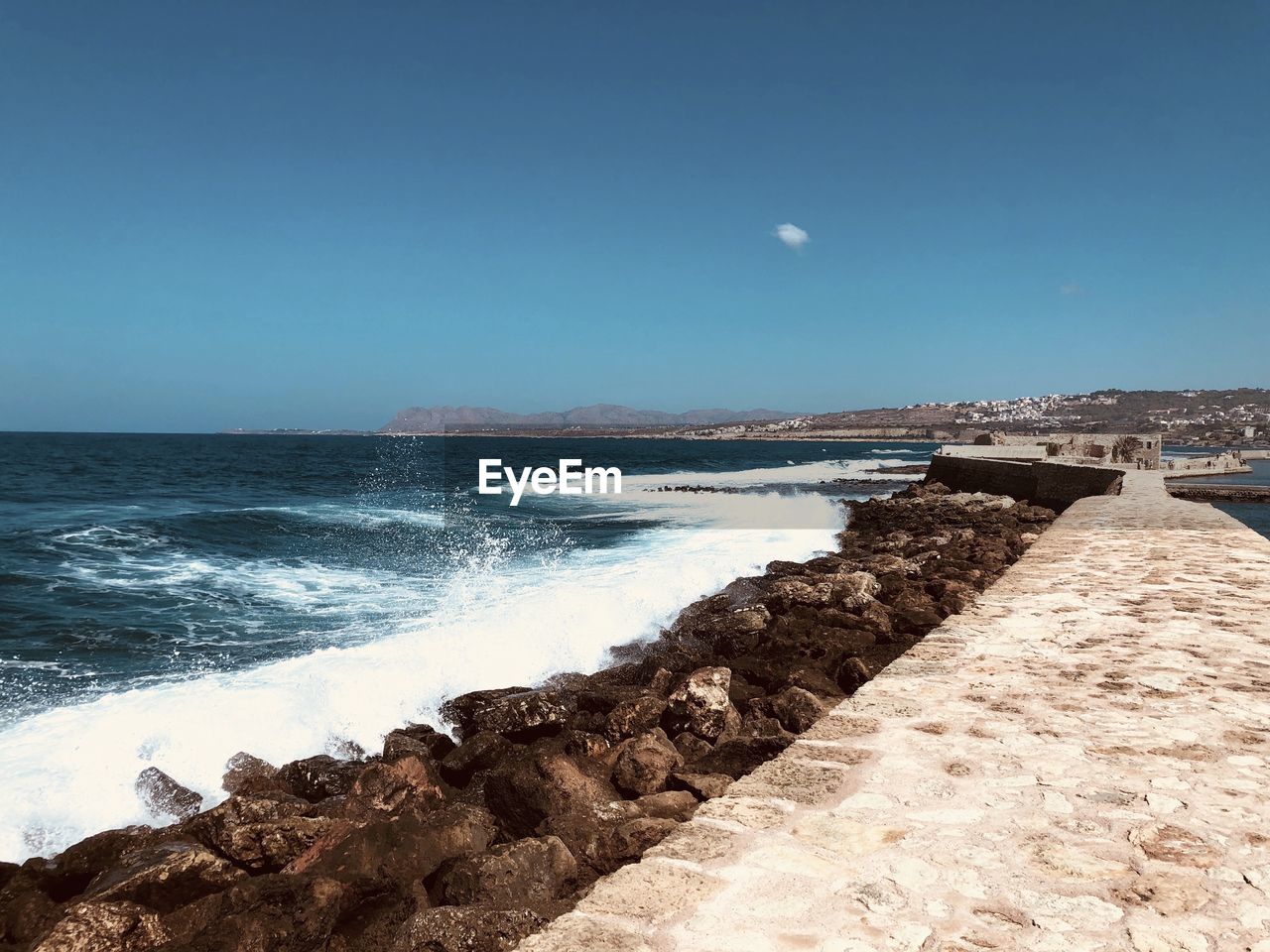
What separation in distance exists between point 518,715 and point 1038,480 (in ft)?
61.2

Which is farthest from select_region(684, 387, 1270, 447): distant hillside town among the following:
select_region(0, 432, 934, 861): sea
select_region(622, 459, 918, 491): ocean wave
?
select_region(0, 432, 934, 861): sea

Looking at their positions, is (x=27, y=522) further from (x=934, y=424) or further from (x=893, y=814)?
(x=934, y=424)

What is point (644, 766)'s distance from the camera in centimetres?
427

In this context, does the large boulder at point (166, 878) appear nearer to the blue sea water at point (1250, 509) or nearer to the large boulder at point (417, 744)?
the large boulder at point (417, 744)

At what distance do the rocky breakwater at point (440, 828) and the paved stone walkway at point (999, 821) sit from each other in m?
0.61

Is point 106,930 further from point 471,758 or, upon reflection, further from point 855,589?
point 855,589

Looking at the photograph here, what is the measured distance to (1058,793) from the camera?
3.13 metres

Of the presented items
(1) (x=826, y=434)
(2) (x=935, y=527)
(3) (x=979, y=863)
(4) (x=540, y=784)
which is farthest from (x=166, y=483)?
(1) (x=826, y=434)

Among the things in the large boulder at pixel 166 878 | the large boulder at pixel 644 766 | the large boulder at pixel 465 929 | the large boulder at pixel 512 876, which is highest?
the large boulder at pixel 465 929

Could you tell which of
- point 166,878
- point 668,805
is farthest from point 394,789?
point 668,805

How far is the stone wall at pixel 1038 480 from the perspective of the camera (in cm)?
1748

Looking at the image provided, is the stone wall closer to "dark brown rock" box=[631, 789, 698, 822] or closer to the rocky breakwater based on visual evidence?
the rocky breakwater

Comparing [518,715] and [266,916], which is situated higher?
[266,916]

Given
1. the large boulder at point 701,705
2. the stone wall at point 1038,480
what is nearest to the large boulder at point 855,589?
the large boulder at point 701,705
